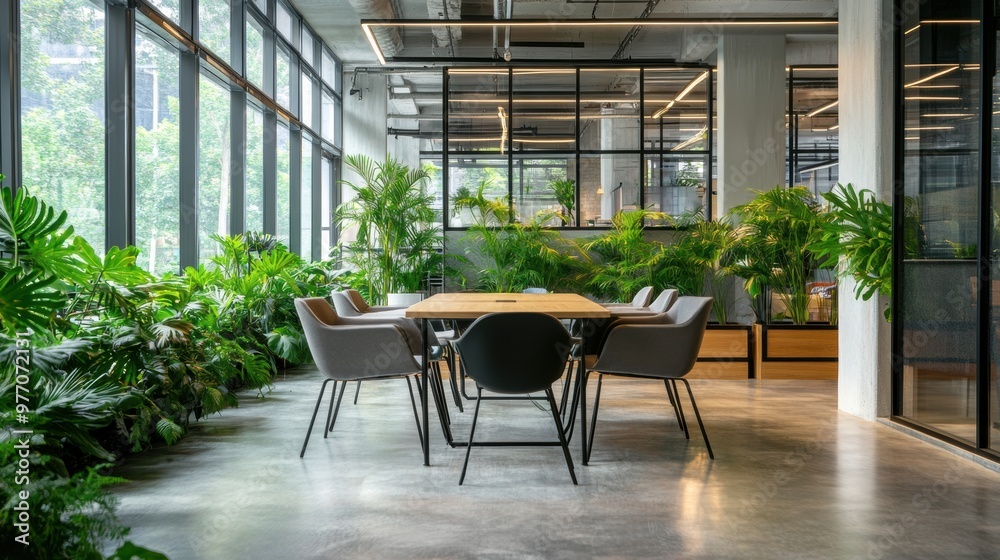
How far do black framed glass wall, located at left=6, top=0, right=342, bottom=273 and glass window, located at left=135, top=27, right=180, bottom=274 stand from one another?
0.05 ft

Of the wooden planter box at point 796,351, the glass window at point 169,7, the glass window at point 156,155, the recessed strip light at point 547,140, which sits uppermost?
the glass window at point 169,7

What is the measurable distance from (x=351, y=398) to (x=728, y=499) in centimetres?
337

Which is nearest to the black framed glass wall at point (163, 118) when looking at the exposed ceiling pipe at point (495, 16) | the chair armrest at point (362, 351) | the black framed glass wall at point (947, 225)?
the chair armrest at point (362, 351)

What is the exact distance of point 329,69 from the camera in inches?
451

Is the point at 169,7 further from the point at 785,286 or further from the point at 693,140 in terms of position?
the point at 693,140

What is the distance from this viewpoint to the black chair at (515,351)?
336cm

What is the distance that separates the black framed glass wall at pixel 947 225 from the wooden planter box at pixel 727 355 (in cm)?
243

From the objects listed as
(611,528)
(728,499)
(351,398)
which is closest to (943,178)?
(728,499)

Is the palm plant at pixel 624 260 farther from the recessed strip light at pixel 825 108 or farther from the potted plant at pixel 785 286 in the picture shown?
the recessed strip light at pixel 825 108

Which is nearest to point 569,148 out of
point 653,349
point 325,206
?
point 325,206

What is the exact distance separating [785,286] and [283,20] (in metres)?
6.41

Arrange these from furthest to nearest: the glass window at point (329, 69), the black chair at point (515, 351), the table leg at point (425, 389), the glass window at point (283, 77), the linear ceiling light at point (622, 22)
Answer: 1. the glass window at point (329, 69)
2. the glass window at point (283, 77)
3. the linear ceiling light at point (622, 22)
4. the table leg at point (425, 389)
5. the black chair at point (515, 351)

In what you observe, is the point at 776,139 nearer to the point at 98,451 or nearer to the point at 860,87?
the point at 860,87

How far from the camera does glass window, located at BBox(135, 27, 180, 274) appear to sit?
5.48 metres
